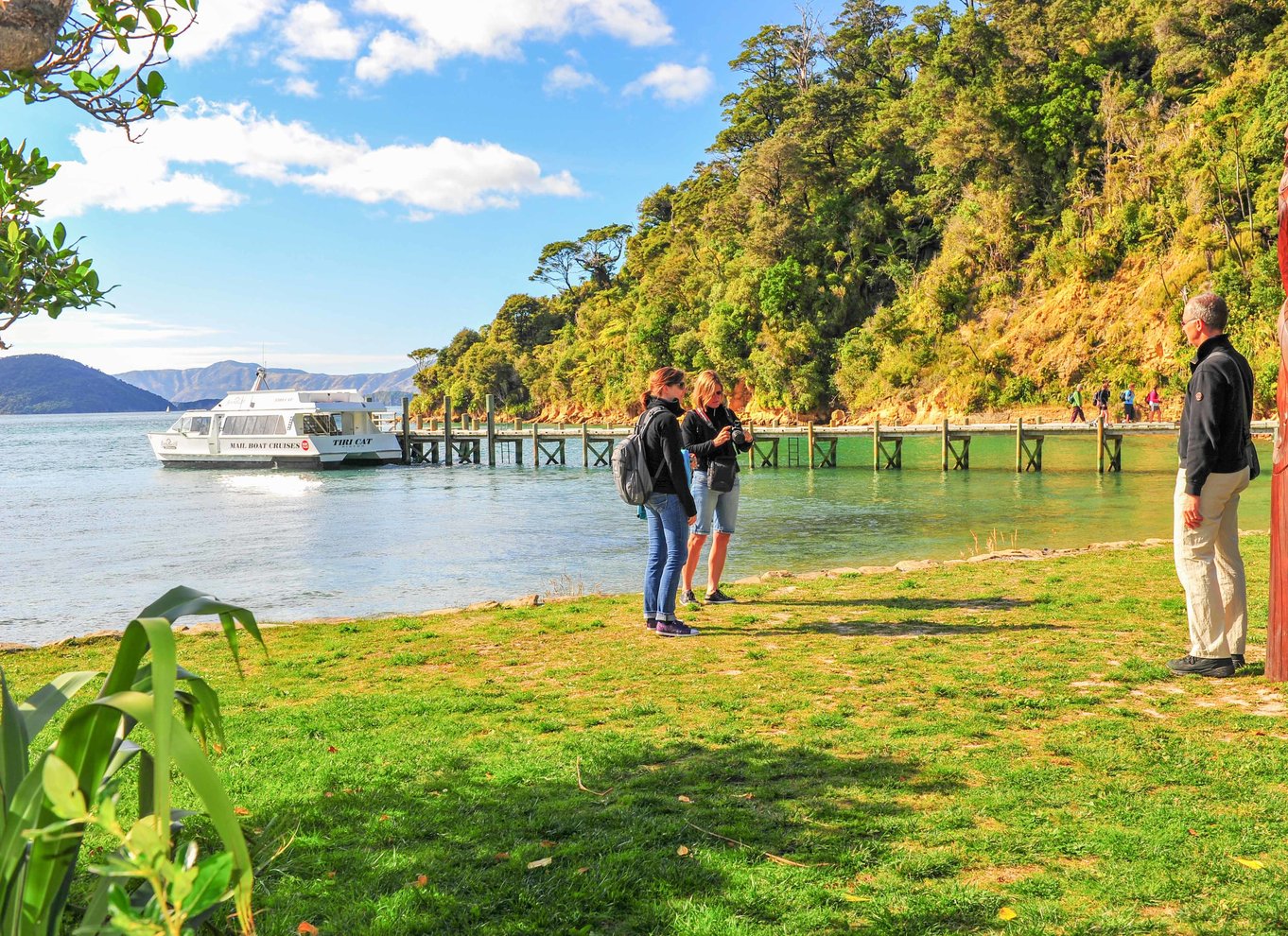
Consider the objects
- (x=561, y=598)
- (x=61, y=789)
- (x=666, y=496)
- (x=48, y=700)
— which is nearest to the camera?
(x=61, y=789)

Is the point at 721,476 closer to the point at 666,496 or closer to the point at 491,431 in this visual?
the point at 666,496

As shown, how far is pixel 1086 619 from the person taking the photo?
718 centimetres

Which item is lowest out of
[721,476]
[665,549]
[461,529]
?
[461,529]

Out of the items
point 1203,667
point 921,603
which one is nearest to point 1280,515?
point 1203,667

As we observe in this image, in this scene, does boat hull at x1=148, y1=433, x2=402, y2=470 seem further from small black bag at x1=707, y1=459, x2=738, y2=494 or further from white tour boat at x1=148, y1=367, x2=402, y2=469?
small black bag at x1=707, y1=459, x2=738, y2=494

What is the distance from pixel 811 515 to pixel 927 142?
40151 mm

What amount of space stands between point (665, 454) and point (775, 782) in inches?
123

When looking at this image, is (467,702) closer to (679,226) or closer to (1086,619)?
(1086,619)

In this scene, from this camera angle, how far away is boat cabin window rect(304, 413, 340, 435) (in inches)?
1852

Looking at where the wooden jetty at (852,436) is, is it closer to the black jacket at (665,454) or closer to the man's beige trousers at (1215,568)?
the black jacket at (665,454)

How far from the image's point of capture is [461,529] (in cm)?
2275

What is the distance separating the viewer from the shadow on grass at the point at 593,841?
284 cm

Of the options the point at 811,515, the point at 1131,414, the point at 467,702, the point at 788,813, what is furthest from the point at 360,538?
the point at 1131,414

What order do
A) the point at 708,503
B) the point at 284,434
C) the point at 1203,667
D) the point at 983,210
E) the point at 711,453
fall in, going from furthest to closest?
1. the point at 983,210
2. the point at 284,434
3. the point at 708,503
4. the point at 711,453
5. the point at 1203,667
